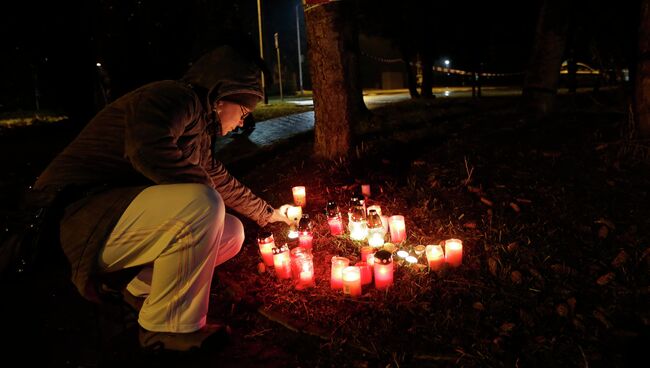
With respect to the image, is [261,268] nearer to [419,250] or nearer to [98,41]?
[419,250]

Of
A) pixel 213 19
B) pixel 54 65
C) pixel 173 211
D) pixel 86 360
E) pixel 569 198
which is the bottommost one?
pixel 86 360

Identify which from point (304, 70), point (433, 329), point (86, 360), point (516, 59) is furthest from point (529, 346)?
point (304, 70)

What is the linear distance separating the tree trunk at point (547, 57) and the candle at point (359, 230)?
461 centimetres

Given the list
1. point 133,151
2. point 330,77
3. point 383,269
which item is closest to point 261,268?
point 383,269

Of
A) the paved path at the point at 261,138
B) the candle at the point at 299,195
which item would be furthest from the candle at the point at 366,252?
the paved path at the point at 261,138

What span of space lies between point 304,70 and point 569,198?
46.3m

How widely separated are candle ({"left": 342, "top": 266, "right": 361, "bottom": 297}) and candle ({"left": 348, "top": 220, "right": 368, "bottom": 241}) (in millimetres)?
813

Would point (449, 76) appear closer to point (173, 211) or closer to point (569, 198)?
point (569, 198)

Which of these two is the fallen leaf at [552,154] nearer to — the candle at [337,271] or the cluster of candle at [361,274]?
the cluster of candle at [361,274]

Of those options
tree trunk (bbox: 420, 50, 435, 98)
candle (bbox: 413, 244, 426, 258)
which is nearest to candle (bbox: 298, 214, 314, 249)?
candle (bbox: 413, 244, 426, 258)

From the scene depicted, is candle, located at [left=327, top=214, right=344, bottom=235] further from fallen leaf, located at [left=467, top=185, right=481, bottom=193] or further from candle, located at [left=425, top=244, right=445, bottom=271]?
fallen leaf, located at [left=467, top=185, right=481, bottom=193]

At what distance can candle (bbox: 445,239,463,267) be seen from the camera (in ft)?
12.1

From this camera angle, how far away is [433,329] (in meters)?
3.03

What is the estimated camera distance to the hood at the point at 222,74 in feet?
9.62
